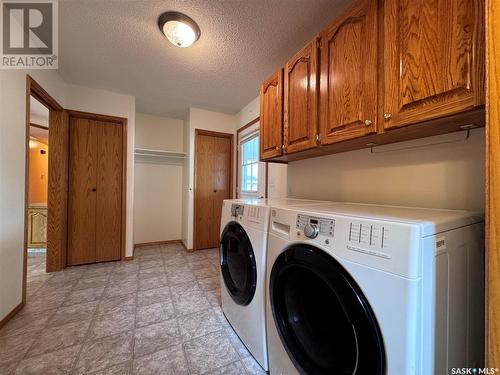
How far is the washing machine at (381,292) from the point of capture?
1.83 feet

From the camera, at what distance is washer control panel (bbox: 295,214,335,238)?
2.46 ft

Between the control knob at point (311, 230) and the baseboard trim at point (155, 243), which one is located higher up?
the control knob at point (311, 230)

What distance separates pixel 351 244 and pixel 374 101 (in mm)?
756

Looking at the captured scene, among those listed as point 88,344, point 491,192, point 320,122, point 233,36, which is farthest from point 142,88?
point 491,192

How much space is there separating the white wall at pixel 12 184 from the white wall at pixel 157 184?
5.99 feet

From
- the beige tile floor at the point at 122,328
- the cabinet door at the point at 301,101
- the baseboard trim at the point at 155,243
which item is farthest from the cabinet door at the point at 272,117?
the baseboard trim at the point at 155,243

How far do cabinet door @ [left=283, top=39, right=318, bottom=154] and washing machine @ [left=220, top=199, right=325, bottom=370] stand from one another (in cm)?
48

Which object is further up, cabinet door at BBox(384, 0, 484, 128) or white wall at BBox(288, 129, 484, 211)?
cabinet door at BBox(384, 0, 484, 128)

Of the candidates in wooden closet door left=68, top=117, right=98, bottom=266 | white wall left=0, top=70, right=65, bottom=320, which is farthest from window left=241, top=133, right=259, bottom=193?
white wall left=0, top=70, right=65, bottom=320

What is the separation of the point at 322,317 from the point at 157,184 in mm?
3543

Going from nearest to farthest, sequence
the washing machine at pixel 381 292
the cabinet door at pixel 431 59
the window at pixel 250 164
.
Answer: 1. the washing machine at pixel 381 292
2. the cabinet door at pixel 431 59
3. the window at pixel 250 164

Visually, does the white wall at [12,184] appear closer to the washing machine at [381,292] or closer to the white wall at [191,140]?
the white wall at [191,140]

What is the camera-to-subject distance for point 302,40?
1739 mm

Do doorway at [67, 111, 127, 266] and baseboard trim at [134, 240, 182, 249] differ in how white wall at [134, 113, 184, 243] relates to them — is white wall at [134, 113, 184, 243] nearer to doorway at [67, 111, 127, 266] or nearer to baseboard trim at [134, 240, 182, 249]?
baseboard trim at [134, 240, 182, 249]
